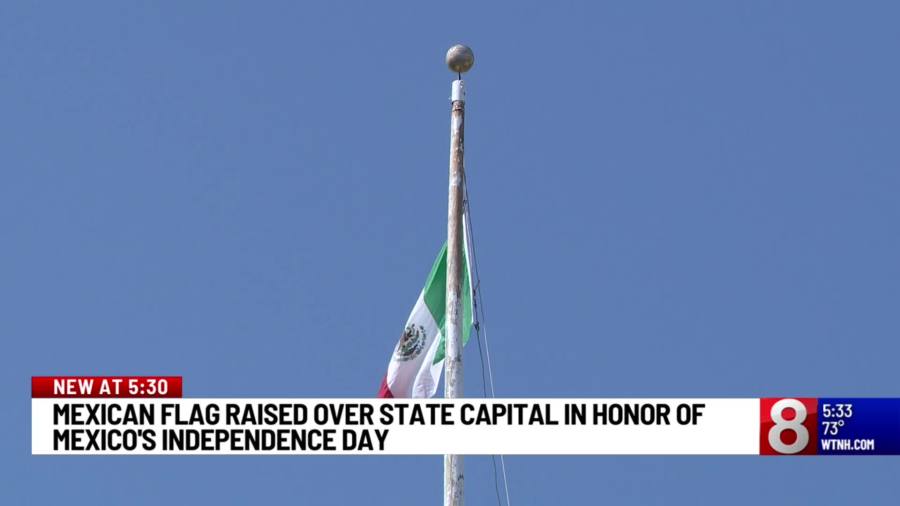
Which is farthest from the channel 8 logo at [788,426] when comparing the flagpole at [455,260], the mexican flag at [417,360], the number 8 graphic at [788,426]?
the mexican flag at [417,360]

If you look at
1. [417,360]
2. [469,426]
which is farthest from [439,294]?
[469,426]

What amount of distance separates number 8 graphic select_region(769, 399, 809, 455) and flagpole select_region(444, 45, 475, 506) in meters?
4.89

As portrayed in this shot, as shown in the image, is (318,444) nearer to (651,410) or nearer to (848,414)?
(651,410)

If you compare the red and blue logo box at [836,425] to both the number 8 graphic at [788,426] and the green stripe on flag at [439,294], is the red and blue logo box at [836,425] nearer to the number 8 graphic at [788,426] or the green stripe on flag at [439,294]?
the number 8 graphic at [788,426]

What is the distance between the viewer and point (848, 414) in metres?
36.5

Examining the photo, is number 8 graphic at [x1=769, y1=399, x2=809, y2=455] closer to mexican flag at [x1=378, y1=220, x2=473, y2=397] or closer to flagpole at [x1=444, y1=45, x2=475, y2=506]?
flagpole at [x1=444, y1=45, x2=475, y2=506]

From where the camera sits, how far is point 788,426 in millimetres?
36656

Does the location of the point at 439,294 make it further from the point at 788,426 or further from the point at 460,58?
the point at 788,426

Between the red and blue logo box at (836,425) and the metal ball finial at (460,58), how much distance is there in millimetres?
7929

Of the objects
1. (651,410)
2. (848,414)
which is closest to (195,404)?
(651,410)

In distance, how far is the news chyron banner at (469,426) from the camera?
120 feet

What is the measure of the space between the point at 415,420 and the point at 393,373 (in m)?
3.33

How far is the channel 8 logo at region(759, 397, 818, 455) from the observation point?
36.5 meters

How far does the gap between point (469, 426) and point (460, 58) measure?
265 inches
